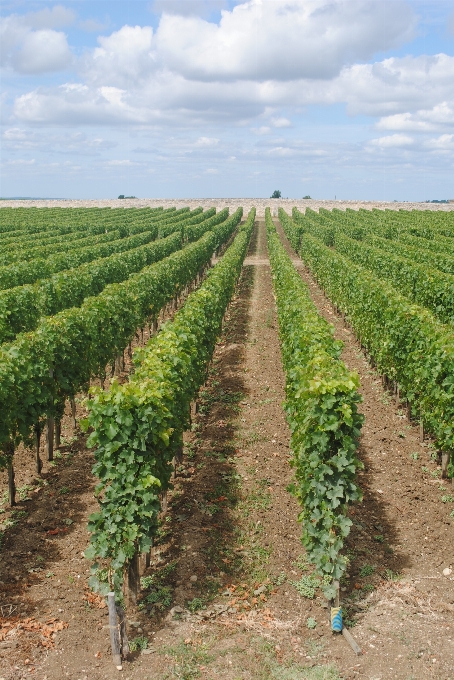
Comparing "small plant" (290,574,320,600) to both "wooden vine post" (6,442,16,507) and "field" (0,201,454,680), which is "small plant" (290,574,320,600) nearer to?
"field" (0,201,454,680)

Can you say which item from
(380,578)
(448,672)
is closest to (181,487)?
(380,578)

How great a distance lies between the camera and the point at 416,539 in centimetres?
977

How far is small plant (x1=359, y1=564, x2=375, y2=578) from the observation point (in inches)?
348

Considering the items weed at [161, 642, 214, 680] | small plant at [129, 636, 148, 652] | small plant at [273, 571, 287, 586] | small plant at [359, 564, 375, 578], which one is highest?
small plant at [359, 564, 375, 578]

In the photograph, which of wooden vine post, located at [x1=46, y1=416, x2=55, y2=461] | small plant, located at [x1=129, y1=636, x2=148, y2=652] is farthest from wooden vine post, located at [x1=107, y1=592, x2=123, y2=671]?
wooden vine post, located at [x1=46, y1=416, x2=55, y2=461]

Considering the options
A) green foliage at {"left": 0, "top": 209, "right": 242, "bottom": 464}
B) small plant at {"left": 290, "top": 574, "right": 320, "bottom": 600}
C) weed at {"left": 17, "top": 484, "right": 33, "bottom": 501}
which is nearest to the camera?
small plant at {"left": 290, "top": 574, "right": 320, "bottom": 600}

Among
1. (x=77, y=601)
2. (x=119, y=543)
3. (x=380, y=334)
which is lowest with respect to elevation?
(x=77, y=601)

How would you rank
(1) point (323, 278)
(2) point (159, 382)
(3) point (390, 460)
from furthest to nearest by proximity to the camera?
(1) point (323, 278) < (3) point (390, 460) < (2) point (159, 382)

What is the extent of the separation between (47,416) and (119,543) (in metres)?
4.85

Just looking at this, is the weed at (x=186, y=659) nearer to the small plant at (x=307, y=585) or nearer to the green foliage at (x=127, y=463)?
the green foliage at (x=127, y=463)

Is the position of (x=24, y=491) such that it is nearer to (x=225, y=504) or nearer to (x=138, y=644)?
(x=225, y=504)

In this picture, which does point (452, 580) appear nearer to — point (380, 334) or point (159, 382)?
point (159, 382)

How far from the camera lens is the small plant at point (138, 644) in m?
7.43

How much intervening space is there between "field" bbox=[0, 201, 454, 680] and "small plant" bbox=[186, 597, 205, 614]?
32mm
